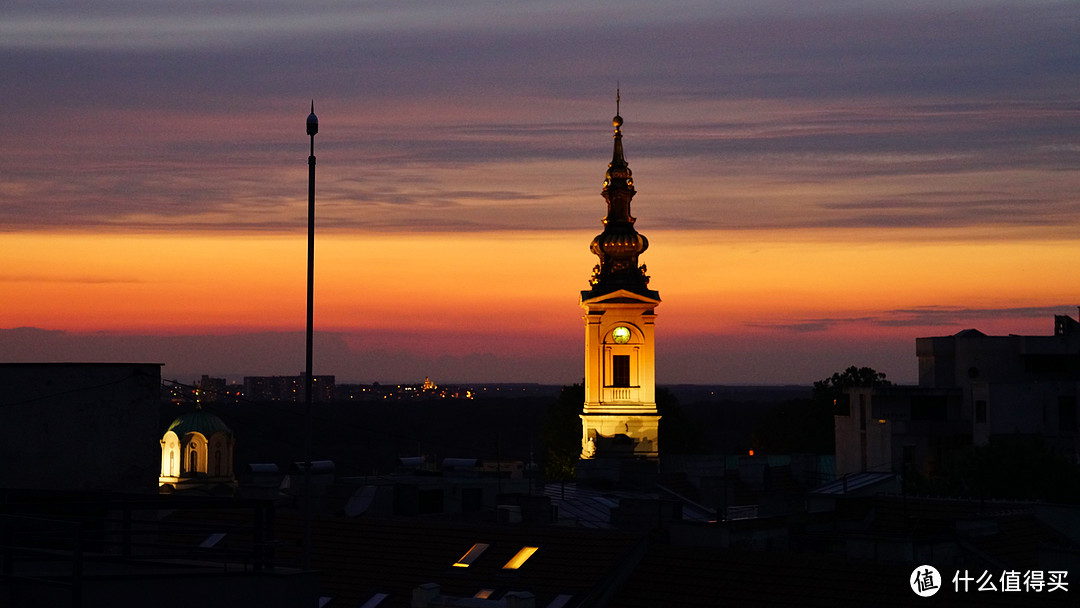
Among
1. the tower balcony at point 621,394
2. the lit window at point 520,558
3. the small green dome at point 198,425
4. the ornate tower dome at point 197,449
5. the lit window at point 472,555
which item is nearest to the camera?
the lit window at point 520,558

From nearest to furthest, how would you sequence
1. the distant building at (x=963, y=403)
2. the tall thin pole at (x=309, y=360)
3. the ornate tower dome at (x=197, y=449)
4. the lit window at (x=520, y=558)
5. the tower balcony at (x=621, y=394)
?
1. the tall thin pole at (x=309, y=360)
2. the lit window at (x=520, y=558)
3. the ornate tower dome at (x=197, y=449)
4. the distant building at (x=963, y=403)
5. the tower balcony at (x=621, y=394)

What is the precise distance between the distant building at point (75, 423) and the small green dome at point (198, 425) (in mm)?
83160

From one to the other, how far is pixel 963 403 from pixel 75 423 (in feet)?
333

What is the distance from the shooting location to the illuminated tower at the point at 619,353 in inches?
4771

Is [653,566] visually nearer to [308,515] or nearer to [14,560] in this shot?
[308,515]

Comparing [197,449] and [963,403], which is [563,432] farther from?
[197,449]

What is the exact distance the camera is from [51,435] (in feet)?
130

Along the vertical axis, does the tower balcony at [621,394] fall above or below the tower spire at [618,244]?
below

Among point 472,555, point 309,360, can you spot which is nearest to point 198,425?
point 472,555

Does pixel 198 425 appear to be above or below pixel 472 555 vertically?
above

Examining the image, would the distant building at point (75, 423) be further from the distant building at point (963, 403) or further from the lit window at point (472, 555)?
the distant building at point (963, 403)

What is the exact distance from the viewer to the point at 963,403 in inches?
5251

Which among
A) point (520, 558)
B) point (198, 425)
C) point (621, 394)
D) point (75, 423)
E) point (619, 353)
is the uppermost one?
point (619, 353)

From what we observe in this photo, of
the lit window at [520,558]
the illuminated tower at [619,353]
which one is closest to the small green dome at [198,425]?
the illuminated tower at [619,353]
